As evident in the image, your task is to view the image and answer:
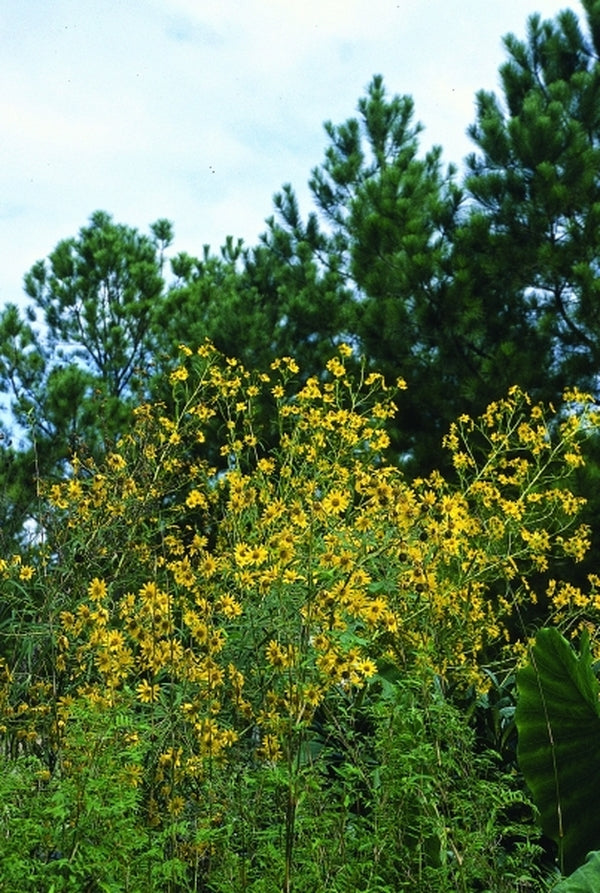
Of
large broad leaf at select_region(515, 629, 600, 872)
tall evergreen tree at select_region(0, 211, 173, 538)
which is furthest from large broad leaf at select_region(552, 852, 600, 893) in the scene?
tall evergreen tree at select_region(0, 211, 173, 538)

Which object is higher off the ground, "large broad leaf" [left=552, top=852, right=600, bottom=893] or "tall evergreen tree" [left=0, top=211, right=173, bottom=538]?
"tall evergreen tree" [left=0, top=211, right=173, bottom=538]

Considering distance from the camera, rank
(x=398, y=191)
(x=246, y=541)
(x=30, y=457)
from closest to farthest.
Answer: (x=246, y=541) → (x=398, y=191) → (x=30, y=457)

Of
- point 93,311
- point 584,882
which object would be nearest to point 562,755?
point 584,882

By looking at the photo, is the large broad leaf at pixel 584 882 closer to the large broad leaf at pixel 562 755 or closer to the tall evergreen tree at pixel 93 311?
the large broad leaf at pixel 562 755

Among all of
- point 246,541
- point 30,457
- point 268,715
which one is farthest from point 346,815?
point 30,457

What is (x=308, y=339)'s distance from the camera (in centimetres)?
Result: 1177

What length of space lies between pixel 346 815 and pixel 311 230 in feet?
36.0

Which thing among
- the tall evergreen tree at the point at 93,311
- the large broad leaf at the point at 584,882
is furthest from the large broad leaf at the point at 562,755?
the tall evergreen tree at the point at 93,311

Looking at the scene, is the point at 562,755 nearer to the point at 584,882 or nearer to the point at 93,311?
the point at 584,882

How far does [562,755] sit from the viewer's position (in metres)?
3.11

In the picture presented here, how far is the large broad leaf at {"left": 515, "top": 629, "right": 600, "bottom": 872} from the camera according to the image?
303 centimetres

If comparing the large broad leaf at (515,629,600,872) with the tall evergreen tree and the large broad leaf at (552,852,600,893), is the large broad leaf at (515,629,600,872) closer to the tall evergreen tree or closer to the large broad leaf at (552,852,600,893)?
the large broad leaf at (552,852,600,893)

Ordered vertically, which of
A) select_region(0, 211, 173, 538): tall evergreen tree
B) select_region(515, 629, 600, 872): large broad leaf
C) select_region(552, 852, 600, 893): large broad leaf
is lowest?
select_region(552, 852, 600, 893): large broad leaf

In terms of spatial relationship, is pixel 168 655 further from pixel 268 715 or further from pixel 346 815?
pixel 346 815
